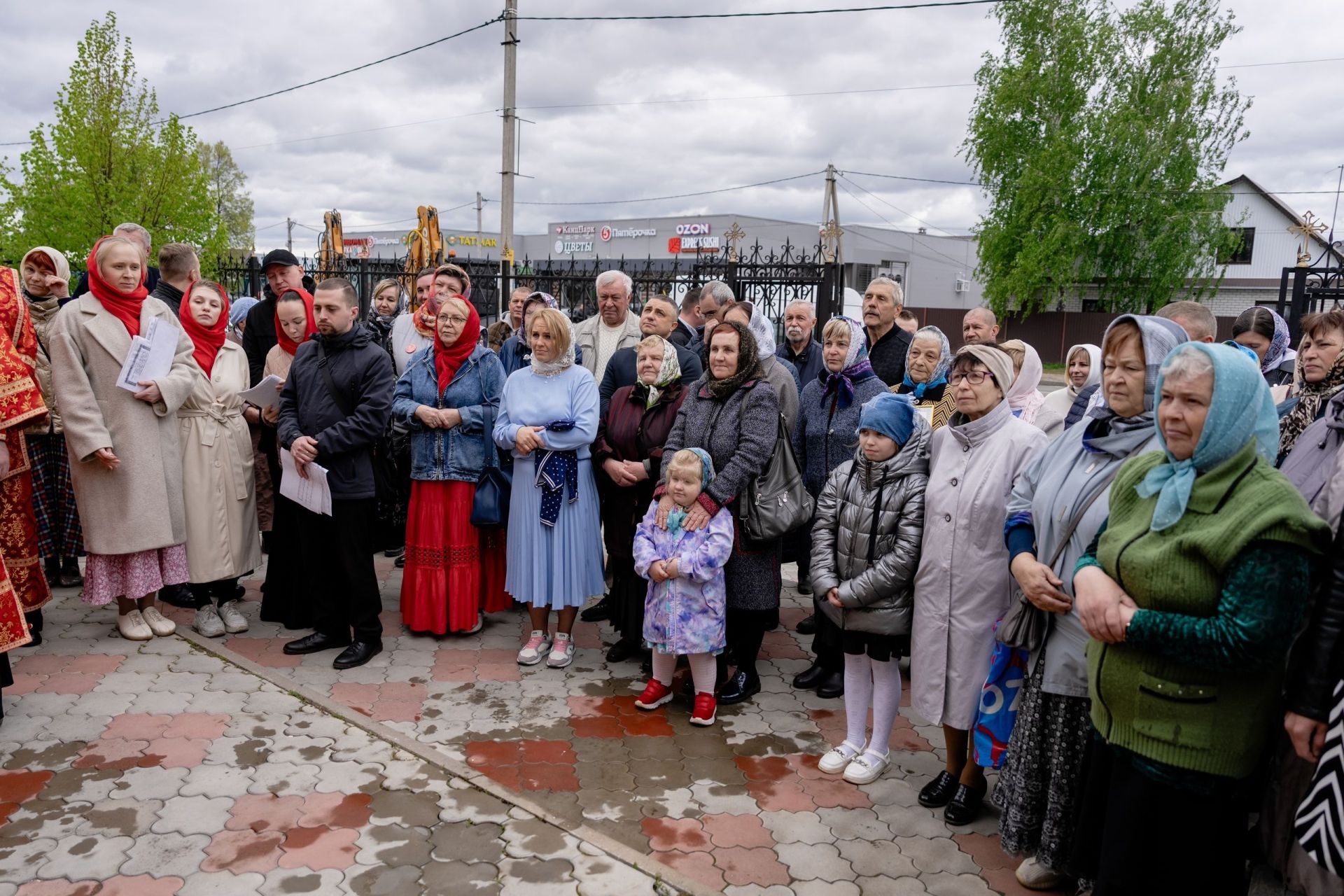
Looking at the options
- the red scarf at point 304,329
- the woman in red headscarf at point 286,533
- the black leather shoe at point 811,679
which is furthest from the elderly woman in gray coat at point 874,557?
the red scarf at point 304,329

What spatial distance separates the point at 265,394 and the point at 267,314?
A: 110 centimetres

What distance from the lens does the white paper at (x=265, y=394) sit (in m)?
5.03

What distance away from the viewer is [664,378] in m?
4.56

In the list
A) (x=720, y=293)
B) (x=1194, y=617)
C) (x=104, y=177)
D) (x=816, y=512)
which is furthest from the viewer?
(x=104, y=177)

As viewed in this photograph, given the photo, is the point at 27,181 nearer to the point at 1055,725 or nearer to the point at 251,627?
the point at 251,627

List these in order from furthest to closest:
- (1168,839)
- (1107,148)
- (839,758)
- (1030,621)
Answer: (1107,148) < (839,758) < (1030,621) < (1168,839)

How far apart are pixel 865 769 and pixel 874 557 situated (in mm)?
917

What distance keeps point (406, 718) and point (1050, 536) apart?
2954 mm

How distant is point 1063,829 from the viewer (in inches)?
109

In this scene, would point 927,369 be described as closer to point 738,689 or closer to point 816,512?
point 816,512

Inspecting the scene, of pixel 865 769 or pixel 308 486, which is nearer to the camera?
pixel 865 769

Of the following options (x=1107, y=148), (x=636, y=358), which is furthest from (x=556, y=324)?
(x=1107, y=148)

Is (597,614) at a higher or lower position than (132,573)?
lower

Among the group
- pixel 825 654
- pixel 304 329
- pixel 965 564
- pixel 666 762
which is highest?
pixel 304 329
